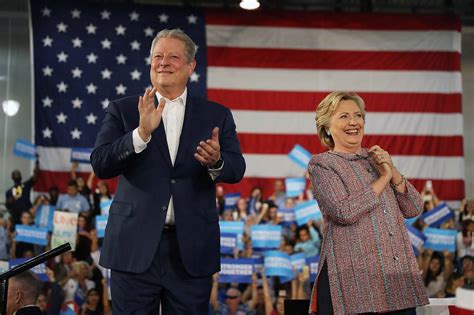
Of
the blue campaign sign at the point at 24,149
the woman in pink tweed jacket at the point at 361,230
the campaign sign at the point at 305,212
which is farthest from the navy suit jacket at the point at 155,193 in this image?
the blue campaign sign at the point at 24,149

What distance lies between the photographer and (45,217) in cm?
797

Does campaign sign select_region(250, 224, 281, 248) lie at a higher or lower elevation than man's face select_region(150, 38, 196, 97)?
lower

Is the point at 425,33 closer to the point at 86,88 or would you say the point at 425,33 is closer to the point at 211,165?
the point at 86,88

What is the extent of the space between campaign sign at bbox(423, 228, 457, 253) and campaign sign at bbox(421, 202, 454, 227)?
8.3 inches

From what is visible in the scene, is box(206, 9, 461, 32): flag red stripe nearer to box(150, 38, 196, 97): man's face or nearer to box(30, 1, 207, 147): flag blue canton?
box(30, 1, 207, 147): flag blue canton

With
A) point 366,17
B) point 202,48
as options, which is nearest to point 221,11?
point 202,48

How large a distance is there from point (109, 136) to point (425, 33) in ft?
26.0

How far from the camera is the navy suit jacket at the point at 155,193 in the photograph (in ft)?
7.32

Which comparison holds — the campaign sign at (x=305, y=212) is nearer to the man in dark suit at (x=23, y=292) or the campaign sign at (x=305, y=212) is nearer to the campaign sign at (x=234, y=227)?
the campaign sign at (x=234, y=227)

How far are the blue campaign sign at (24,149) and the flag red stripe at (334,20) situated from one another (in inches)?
114

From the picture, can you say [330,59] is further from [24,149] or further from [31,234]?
[31,234]

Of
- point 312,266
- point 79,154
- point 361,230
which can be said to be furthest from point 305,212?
point 361,230

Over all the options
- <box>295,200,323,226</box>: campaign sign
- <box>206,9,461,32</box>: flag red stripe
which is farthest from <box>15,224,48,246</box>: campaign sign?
<box>206,9,461,32</box>: flag red stripe

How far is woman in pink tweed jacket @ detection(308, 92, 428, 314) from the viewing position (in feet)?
7.46
